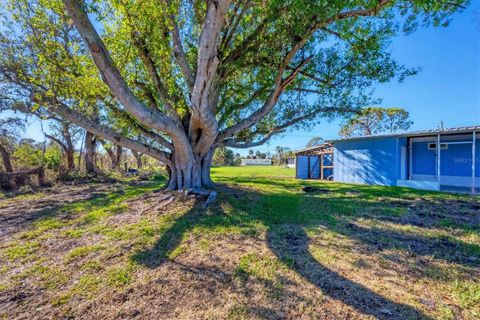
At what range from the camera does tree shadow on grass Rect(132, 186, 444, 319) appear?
6.39 ft

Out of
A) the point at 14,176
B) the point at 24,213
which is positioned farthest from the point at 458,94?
the point at 14,176

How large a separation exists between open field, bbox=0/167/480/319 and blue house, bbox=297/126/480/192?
6.52 meters

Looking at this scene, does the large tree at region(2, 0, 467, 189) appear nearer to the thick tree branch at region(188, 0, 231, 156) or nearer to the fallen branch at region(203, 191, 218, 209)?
the thick tree branch at region(188, 0, 231, 156)

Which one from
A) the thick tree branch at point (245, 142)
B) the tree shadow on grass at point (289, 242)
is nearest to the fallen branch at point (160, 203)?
the tree shadow on grass at point (289, 242)

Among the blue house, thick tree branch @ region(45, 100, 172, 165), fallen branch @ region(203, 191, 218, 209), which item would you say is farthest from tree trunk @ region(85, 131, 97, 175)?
the blue house

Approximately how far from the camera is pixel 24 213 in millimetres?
5223

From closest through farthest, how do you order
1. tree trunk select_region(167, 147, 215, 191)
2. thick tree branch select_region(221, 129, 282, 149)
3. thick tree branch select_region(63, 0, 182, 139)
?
thick tree branch select_region(63, 0, 182, 139), tree trunk select_region(167, 147, 215, 191), thick tree branch select_region(221, 129, 282, 149)

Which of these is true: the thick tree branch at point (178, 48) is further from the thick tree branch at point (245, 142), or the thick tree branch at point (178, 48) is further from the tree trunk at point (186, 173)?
the thick tree branch at point (245, 142)

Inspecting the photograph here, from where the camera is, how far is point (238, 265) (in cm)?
265

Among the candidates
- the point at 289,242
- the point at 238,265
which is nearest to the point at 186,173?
the point at 289,242

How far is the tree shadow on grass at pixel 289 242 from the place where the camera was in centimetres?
195

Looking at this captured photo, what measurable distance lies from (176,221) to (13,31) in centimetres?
791

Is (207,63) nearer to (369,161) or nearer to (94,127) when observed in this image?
(94,127)

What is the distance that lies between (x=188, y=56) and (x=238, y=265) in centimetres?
610
